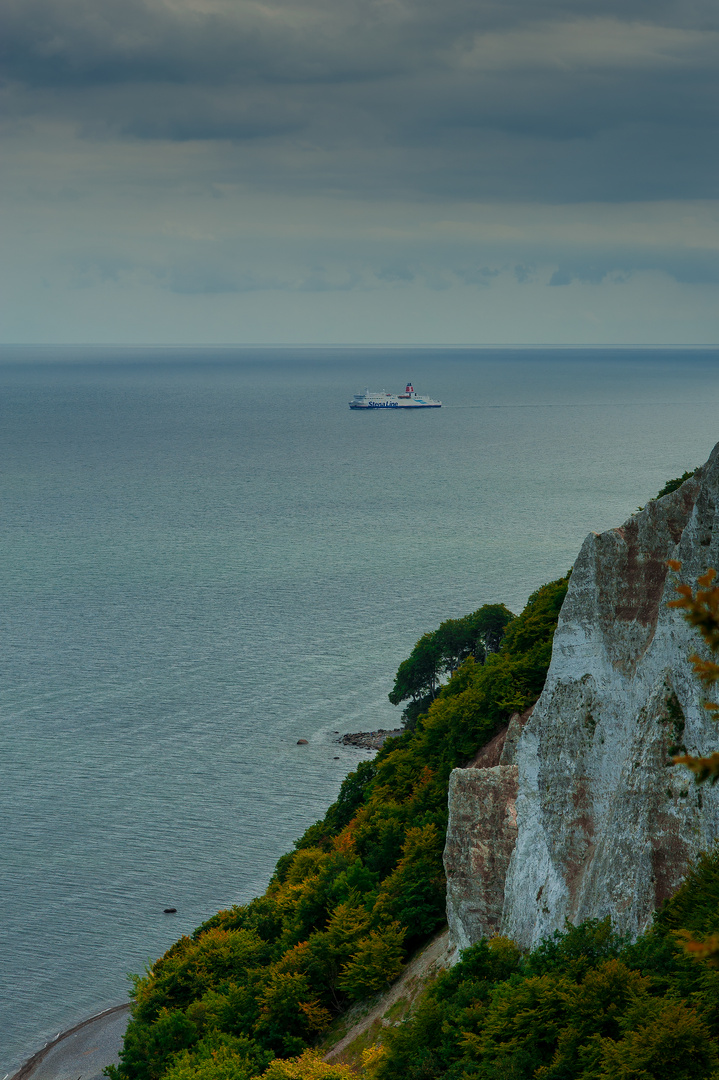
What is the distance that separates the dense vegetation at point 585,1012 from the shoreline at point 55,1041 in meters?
28.4

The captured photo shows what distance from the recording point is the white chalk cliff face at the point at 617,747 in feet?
91.6

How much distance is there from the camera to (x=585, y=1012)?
2672 cm

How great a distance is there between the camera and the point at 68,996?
56906 mm

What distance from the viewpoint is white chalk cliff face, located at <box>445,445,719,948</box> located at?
1099 inches

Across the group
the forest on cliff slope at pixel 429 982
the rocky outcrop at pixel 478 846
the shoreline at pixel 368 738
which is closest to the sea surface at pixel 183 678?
the shoreline at pixel 368 738

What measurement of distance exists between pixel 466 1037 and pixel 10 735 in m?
62.1

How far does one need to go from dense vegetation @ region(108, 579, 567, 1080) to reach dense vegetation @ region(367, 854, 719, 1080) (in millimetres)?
5942

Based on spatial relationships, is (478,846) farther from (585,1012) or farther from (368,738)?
(368,738)

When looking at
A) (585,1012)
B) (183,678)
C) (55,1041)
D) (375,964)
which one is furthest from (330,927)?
(183,678)

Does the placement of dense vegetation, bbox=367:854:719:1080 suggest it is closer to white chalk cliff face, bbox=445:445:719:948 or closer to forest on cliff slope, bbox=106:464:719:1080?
forest on cliff slope, bbox=106:464:719:1080

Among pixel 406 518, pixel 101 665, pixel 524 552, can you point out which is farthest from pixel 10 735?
pixel 406 518

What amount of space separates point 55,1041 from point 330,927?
22050 mm

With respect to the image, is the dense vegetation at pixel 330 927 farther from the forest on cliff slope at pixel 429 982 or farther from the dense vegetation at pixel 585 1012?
the dense vegetation at pixel 585 1012

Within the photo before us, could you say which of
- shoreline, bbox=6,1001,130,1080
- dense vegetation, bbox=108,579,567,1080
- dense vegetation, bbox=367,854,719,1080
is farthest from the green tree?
shoreline, bbox=6,1001,130,1080
